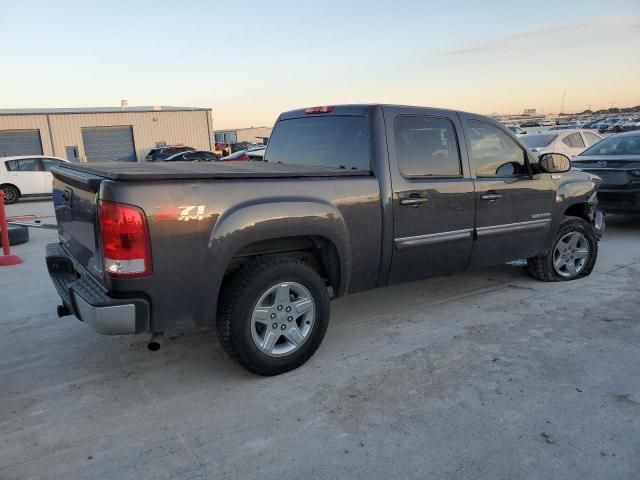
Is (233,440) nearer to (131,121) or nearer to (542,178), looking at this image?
(542,178)

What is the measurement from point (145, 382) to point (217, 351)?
24.9 inches

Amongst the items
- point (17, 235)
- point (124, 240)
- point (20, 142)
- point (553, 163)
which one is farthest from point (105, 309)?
point (20, 142)

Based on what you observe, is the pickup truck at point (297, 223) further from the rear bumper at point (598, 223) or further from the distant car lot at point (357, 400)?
the rear bumper at point (598, 223)

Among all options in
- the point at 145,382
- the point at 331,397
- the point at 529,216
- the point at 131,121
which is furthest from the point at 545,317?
the point at 131,121

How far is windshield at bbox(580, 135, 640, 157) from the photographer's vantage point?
334 inches

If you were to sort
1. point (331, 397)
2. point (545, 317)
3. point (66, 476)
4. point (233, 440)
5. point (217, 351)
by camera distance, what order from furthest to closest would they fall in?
point (545, 317) < point (217, 351) < point (331, 397) < point (233, 440) < point (66, 476)

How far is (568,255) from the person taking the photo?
18.6 ft

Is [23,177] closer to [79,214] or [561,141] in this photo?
[79,214]

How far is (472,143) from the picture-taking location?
465cm

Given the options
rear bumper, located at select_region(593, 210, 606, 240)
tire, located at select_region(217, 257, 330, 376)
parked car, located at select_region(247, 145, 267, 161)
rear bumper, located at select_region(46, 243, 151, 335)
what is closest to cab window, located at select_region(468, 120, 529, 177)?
rear bumper, located at select_region(593, 210, 606, 240)

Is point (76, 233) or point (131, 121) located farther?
point (131, 121)

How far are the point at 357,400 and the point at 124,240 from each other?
1.69 metres

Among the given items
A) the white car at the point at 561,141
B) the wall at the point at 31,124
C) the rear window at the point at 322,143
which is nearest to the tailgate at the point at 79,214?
the rear window at the point at 322,143

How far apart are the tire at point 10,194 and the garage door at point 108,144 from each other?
18627 millimetres
